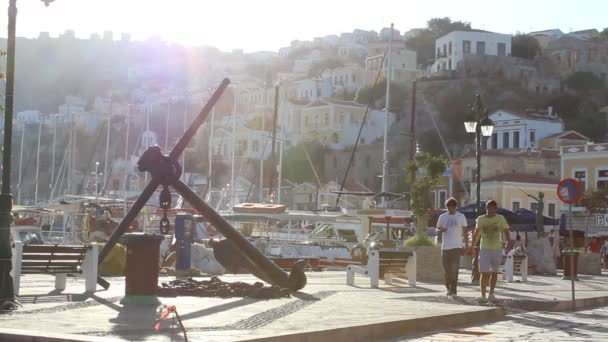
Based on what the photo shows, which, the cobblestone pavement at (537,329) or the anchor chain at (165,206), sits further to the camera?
the anchor chain at (165,206)

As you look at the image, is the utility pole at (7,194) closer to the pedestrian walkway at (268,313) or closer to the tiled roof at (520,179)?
the pedestrian walkway at (268,313)

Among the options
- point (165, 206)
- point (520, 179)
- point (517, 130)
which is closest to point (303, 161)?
point (517, 130)

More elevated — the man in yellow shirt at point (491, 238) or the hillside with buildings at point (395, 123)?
the hillside with buildings at point (395, 123)

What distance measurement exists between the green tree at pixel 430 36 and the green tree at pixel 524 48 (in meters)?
13.1

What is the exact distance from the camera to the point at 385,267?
773 inches

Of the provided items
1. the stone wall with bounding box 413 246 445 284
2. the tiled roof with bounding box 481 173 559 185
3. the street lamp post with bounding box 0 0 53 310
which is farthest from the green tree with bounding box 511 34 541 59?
the street lamp post with bounding box 0 0 53 310

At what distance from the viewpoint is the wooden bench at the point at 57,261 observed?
14273 mm

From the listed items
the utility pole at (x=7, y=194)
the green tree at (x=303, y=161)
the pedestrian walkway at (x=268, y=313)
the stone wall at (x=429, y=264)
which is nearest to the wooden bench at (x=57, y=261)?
the pedestrian walkway at (x=268, y=313)

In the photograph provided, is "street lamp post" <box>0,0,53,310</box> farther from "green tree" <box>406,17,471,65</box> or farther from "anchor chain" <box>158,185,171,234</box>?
"green tree" <box>406,17,471,65</box>

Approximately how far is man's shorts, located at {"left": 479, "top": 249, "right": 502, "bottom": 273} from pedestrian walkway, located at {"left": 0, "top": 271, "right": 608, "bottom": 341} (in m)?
0.62

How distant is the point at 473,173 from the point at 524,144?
14229 millimetres

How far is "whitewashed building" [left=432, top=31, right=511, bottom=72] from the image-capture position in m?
141

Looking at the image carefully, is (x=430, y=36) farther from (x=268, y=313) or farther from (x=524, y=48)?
(x=268, y=313)

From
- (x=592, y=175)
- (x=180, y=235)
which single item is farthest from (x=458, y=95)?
(x=180, y=235)
